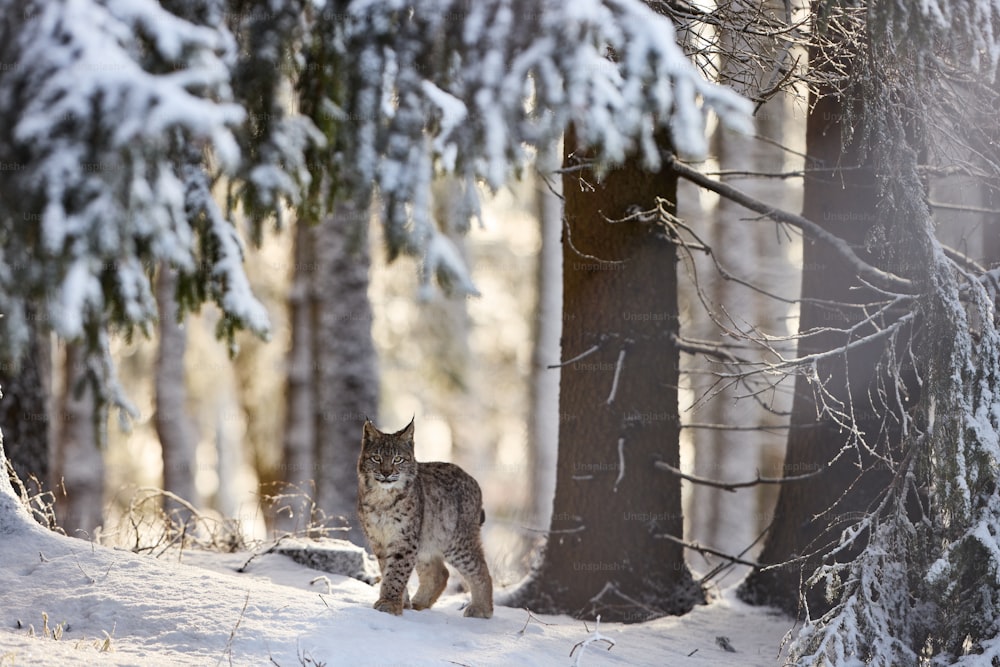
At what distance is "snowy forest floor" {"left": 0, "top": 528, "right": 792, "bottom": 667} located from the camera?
425 centimetres

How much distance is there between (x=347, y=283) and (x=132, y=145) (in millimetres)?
7096

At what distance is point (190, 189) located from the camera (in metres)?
3.65

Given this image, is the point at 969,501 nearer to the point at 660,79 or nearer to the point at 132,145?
the point at 660,79

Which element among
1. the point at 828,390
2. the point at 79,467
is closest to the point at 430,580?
the point at 828,390

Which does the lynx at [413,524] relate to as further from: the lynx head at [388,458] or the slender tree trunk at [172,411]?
the slender tree trunk at [172,411]

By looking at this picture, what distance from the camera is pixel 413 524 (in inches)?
225

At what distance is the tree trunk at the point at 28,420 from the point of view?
6992 millimetres

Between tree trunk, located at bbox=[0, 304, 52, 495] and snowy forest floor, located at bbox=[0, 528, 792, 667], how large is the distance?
6.92 ft

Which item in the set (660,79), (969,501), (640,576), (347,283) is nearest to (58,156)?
(660,79)

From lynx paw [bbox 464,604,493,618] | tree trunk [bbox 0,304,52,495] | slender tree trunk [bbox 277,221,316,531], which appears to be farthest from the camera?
slender tree trunk [bbox 277,221,316,531]

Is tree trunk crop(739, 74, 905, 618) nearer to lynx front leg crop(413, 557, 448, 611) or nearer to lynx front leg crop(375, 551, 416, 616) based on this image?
lynx front leg crop(413, 557, 448, 611)

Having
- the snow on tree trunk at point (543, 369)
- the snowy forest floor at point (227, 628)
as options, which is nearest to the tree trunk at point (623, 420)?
the snowy forest floor at point (227, 628)

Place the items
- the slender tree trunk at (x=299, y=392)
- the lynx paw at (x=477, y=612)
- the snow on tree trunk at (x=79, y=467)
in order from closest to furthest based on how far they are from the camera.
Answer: the lynx paw at (x=477, y=612), the snow on tree trunk at (x=79, y=467), the slender tree trunk at (x=299, y=392)

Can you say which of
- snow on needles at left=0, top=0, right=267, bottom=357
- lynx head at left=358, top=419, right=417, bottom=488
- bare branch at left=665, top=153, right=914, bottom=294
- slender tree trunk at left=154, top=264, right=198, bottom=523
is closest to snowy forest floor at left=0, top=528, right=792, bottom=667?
lynx head at left=358, top=419, right=417, bottom=488
